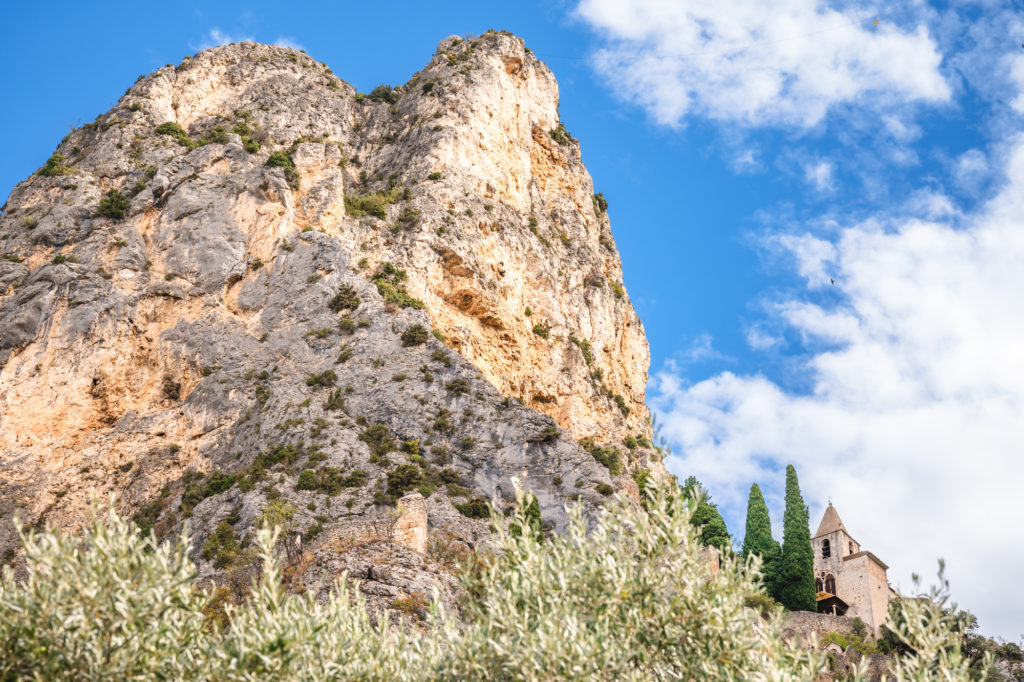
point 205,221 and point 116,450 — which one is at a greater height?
point 205,221

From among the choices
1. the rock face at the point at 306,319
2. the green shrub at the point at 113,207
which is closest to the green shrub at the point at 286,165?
the rock face at the point at 306,319

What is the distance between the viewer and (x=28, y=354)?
46.9m

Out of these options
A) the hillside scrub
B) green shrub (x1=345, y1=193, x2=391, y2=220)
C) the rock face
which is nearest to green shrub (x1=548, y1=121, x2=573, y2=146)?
the rock face

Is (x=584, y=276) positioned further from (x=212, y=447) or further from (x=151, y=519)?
(x=151, y=519)

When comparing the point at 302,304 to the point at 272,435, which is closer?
the point at 272,435

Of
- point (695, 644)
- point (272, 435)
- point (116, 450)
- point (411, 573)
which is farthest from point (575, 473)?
point (695, 644)

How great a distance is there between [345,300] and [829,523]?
176 ft

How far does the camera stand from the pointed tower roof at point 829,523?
81.8 meters

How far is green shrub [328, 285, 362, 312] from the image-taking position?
164ft

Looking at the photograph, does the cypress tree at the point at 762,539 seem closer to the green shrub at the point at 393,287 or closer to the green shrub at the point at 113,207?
the green shrub at the point at 393,287

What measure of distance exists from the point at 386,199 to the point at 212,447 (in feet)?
73.0

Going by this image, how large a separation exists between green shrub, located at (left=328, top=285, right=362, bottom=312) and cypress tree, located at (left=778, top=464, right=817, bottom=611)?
3654 cm

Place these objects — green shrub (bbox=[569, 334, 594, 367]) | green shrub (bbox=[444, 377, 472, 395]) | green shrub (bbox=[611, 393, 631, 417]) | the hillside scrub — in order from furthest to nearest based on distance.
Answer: green shrub (bbox=[611, 393, 631, 417]), green shrub (bbox=[569, 334, 594, 367]), green shrub (bbox=[444, 377, 472, 395]), the hillside scrub

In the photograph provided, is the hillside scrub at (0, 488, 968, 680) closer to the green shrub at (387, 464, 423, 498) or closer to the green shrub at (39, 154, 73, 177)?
the green shrub at (387, 464, 423, 498)
